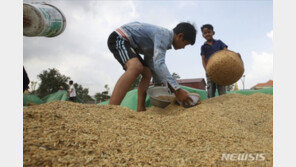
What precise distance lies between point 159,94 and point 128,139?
181 cm

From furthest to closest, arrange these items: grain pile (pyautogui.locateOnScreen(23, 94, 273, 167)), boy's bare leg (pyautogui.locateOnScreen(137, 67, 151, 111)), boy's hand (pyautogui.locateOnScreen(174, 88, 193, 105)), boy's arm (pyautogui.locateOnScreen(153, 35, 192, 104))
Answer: boy's bare leg (pyautogui.locateOnScreen(137, 67, 151, 111)) < boy's hand (pyautogui.locateOnScreen(174, 88, 193, 105)) < boy's arm (pyautogui.locateOnScreen(153, 35, 192, 104)) < grain pile (pyautogui.locateOnScreen(23, 94, 273, 167))

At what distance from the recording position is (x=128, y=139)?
110cm

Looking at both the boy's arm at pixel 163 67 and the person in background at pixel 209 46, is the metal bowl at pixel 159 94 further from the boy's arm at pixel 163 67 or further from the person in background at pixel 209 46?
the person in background at pixel 209 46

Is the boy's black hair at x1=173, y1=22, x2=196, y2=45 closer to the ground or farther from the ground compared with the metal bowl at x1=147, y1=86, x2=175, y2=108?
farther from the ground

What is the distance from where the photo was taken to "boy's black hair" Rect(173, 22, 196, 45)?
7.63 ft

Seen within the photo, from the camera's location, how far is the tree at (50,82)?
19859mm

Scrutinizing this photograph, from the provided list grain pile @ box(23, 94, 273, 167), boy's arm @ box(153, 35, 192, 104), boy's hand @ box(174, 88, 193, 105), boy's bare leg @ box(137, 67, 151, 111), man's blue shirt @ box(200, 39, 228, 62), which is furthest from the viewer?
man's blue shirt @ box(200, 39, 228, 62)

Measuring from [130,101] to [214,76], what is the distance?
1404 millimetres

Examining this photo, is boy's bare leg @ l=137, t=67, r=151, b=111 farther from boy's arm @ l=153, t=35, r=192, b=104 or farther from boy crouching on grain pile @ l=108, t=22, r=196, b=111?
boy's arm @ l=153, t=35, r=192, b=104

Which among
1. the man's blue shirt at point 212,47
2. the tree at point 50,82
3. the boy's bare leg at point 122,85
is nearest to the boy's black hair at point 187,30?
the boy's bare leg at point 122,85

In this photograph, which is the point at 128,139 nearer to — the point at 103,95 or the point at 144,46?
the point at 144,46

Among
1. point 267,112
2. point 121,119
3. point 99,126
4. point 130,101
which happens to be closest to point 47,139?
point 99,126

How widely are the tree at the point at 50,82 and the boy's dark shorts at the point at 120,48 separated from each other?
1917 centimetres

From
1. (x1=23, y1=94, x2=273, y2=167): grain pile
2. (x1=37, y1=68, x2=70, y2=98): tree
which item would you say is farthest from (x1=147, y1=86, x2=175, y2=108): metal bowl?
(x1=37, y1=68, x2=70, y2=98): tree
